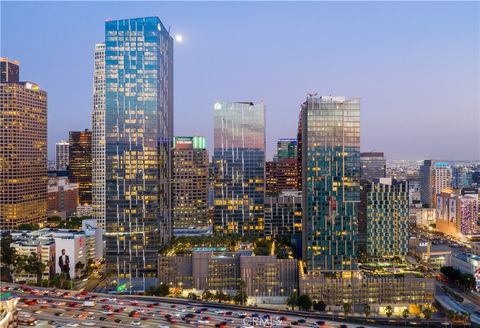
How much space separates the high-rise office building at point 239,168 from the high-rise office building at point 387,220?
2109cm

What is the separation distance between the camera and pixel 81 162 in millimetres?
134750

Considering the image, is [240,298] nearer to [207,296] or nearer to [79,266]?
[207,296]

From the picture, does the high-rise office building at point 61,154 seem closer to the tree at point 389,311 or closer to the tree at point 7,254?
the tree at point 7,254

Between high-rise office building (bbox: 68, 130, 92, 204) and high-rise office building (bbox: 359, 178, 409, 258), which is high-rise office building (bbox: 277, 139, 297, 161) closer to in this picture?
high-rise office building (bbox: 68, 130, 92, 204)

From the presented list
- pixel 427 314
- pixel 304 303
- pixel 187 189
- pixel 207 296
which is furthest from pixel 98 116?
pixel 427 314

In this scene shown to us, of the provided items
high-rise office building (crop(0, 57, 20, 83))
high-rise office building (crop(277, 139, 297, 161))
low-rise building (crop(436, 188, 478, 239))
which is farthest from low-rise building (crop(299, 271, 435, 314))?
high-rise office building (crop(277, 139, 297, 161))

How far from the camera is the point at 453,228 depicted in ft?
333

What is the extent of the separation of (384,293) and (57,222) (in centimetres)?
7229

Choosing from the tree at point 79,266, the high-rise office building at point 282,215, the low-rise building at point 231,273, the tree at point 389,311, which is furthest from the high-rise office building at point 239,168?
the tree at point 389,311

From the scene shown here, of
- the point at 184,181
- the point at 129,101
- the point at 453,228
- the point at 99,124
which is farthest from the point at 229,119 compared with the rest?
the point at 453,228

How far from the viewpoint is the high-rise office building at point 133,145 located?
209ft

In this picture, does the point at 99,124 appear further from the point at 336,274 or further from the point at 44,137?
the point at 336,274

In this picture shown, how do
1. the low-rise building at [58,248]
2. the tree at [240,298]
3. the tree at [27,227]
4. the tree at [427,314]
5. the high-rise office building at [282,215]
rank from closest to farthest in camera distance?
1. the tree at [427,314]
2. the tree at [240,298]
3. the low-rise building at [58,248]
4. the high-rise office building at [282,215]
5. the tree at [27,227]

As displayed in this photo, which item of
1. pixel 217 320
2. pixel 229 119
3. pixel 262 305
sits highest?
pixel 229 119
